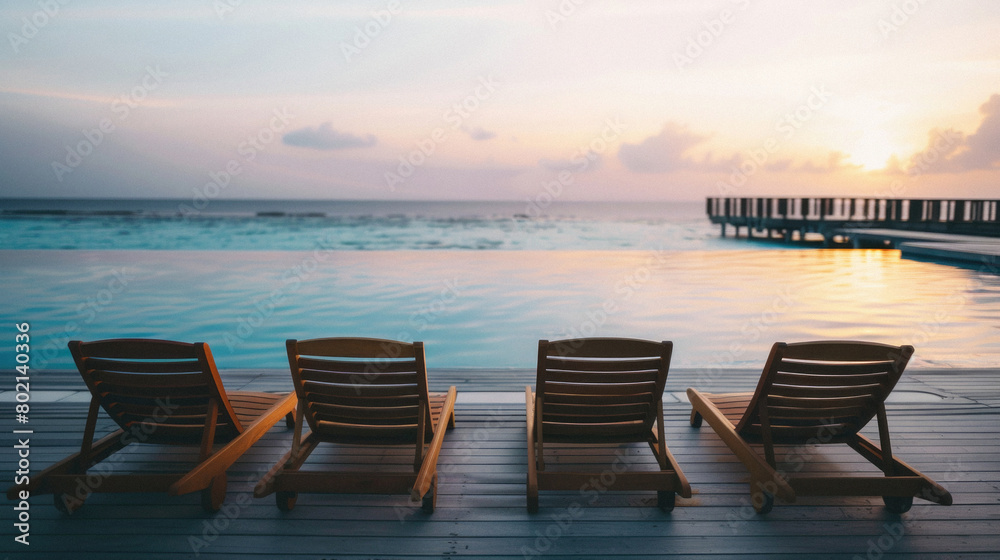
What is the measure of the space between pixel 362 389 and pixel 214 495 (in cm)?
86

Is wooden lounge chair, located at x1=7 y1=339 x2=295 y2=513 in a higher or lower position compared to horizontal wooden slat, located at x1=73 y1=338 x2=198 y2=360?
lower

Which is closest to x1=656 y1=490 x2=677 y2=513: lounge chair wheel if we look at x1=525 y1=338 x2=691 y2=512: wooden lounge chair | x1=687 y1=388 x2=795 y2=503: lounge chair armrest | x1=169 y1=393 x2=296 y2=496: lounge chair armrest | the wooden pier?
x1=525 y1=338 x2=691 y2=512: wooden lounge chair

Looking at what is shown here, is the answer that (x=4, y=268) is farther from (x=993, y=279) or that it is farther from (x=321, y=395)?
(x=993, y=279)

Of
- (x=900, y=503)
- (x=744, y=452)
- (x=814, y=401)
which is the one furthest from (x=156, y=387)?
(x=900, y=503)

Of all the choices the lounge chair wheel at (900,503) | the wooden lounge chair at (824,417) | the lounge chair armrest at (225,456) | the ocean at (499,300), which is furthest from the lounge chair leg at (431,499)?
the ocean at (499,300)

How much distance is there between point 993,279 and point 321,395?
15.1 meters

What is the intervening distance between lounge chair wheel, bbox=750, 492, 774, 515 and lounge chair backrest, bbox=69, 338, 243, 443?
105 inches

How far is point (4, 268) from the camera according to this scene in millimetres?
14195

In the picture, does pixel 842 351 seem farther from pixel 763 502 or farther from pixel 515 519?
pixel 515 519

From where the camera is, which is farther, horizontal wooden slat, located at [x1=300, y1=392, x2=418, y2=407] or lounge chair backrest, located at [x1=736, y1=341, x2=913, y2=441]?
horizontal wooden slat, located at [x1=300, y1=392, x2=418, y2=407]

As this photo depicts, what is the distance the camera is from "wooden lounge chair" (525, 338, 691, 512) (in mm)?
2383

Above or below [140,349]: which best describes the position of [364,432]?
below

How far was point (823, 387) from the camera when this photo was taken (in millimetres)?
2504

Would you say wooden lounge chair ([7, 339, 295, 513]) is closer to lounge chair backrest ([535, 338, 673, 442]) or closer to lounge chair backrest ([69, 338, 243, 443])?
lounge chair backrest ([69, 338, 243, 443])
